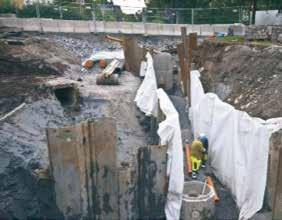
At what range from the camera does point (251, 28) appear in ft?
50.5

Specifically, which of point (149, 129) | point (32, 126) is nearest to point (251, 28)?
point (149, 129)

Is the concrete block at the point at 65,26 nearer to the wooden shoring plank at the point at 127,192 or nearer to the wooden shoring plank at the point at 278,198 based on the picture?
the wooden shoring plank at the point at 127,192

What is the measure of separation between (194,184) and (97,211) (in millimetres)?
1866

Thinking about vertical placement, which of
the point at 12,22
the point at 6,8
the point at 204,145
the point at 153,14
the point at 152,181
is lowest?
the point at 204,145

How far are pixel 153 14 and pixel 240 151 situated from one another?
21857mm

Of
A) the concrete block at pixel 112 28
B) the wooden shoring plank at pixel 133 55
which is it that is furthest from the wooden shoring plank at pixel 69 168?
the concrete block at pixel 112 28

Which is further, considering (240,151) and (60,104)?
(60,104)

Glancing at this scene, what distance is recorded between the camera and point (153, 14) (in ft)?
84.4

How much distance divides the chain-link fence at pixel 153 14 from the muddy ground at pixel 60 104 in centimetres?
847

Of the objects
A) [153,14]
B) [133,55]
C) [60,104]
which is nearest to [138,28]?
[153,14]

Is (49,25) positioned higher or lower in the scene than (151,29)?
higher

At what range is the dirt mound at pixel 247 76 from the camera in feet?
29.6

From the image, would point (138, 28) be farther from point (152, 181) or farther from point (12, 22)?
point (152, 181)

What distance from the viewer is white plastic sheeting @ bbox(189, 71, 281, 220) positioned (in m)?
4.97
